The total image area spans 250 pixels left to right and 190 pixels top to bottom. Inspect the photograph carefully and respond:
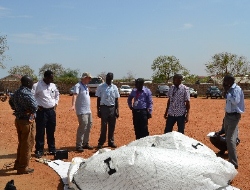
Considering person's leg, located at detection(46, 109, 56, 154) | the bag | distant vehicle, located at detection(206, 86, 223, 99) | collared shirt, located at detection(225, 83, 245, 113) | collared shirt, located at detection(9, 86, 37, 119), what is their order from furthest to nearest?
1. distant vehicle, located at detection(206, 86, 223, 99)
2. person's leg, located at detection(46, 109, 56, 154)
3. the bag
4. collared shirt, located at detection(225, 83, 245, 113)
5. collared shirt, located at detection(9, 86, 37, 119)

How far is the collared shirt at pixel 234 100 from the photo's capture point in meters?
6.64

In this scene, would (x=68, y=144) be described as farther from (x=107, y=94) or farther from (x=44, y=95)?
(x=44, y=95)

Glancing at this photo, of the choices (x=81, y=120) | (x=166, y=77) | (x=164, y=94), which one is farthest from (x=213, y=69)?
(x=81, y=120)

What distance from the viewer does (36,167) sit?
707cm

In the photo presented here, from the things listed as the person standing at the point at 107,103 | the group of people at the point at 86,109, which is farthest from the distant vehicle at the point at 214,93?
the person standing at the point at 107,103

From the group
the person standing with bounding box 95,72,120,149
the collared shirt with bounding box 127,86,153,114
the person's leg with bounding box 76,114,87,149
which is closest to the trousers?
the person's leg with bounding box 76,114,87,149

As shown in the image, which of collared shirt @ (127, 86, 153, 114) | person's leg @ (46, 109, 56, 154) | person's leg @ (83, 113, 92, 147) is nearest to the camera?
person's leg @ (46, 109, 56, 154)

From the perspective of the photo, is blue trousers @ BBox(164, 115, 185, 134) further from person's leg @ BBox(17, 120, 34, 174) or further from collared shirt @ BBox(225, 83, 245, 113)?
person's leg @ BBox(17, 120, 34, 174)

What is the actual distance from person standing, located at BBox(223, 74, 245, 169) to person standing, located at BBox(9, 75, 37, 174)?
11.5ft

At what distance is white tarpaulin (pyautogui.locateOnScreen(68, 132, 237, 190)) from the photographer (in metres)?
4.89

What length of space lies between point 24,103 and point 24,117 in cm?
26

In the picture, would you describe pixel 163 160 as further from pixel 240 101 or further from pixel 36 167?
pixel 36 167

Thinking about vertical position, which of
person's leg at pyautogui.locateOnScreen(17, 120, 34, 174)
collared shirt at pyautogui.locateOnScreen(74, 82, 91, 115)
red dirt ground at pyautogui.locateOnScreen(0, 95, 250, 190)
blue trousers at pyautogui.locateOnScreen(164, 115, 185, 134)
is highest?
collared shirt at pyautogui.locateOnScreen(74, 82, 91, 115)

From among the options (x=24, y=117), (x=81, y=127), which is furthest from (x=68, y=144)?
(x=24, y=117)
